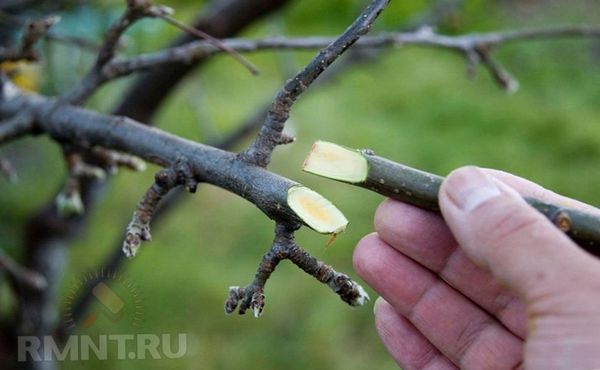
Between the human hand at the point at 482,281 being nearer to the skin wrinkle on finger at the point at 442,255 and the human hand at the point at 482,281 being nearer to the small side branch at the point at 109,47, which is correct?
the skin wrinkle on finger at the point at 442,255

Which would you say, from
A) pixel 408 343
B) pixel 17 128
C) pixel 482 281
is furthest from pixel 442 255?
pixel 17 128

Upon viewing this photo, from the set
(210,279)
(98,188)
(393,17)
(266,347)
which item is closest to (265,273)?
(98,188)

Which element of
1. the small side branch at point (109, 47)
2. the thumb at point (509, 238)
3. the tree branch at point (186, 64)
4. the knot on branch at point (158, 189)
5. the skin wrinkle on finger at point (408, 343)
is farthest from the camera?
the tree branch at point (186, 64)

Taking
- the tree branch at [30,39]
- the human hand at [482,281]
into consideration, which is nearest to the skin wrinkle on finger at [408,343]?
the human hand at [482,281]

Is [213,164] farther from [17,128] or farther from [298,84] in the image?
[17,128]

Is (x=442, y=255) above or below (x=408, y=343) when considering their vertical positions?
above

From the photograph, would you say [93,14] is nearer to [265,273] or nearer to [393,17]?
[393,17]

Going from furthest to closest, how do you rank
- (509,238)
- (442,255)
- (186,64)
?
1. (186,64)
2. (442,255)
3. (509,238)

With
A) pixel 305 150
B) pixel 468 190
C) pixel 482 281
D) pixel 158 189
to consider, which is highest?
pixel 468 190
